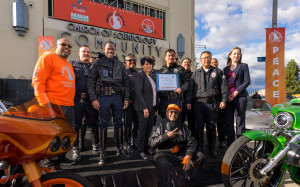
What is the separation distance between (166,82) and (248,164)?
5.64 ft

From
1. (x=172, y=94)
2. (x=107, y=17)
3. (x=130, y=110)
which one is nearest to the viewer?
(x=172, y=94)

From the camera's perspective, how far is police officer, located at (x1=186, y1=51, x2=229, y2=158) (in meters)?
3.16

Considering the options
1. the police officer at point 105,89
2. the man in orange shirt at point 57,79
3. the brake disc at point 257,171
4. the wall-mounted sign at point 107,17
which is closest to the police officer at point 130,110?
the police officer at point 105,89

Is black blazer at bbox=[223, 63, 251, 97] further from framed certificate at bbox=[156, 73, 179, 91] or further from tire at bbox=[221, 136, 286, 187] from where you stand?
tire at bbox=[221, 136, 286, 187]

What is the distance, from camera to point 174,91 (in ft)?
10.7

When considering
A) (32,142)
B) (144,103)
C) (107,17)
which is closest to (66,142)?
(32,142)

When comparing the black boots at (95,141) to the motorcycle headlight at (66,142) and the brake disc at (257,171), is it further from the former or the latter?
the brake disc at (257,171)

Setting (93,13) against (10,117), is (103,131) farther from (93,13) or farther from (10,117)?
(93,13)

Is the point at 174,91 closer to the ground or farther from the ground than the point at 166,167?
farther from the ground

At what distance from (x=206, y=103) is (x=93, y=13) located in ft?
24.0

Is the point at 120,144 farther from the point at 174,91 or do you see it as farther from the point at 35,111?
the point at 35,111

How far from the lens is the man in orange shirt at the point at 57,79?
7.34 feet

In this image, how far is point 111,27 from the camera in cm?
891

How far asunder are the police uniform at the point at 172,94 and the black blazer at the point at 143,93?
21cm
